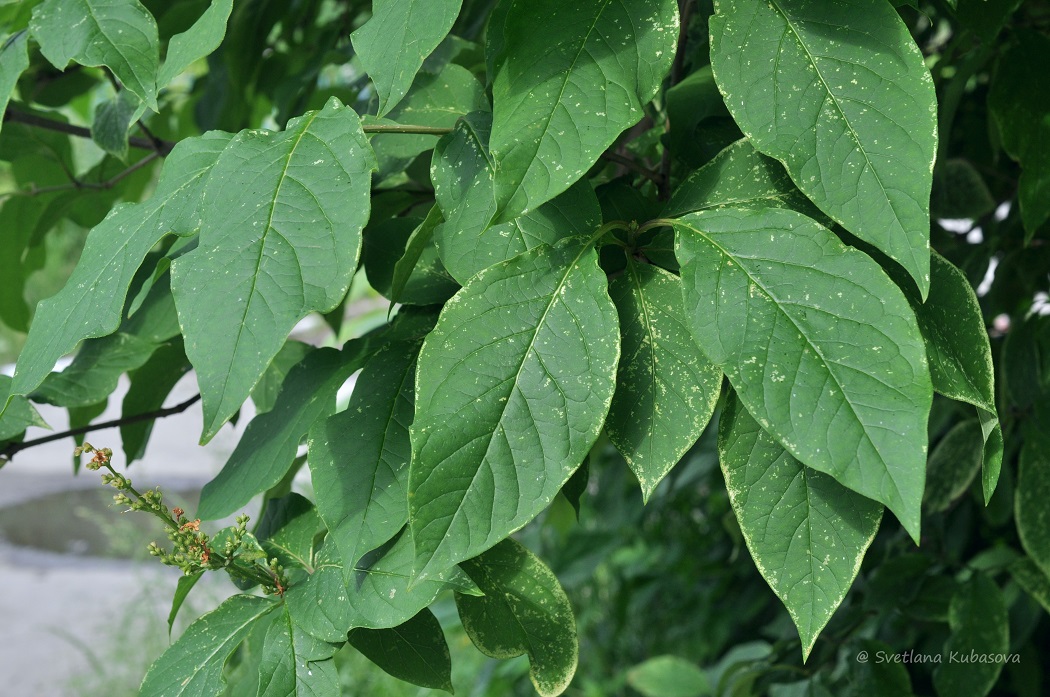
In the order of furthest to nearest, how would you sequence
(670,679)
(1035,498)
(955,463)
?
(670,679), (955,463), (1035,498)

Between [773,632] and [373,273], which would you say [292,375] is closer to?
[373,273]

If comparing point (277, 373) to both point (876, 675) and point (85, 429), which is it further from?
point (876, 675)

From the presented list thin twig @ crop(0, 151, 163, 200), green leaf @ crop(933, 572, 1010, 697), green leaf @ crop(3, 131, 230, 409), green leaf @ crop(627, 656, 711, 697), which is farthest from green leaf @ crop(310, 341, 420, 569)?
green leaf @ crop(627, 656, 711, 697)

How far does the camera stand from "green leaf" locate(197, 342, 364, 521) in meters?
0.54

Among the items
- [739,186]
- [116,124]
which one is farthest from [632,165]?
[116,124]

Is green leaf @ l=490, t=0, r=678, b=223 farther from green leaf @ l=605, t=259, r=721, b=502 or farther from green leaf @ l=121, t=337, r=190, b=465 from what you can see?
green leaf @ l=121, t=337, r=190, b=465

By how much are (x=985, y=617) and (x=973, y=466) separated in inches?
6.1

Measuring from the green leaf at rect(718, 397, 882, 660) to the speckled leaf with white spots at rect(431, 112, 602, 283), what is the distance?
0.42 feet

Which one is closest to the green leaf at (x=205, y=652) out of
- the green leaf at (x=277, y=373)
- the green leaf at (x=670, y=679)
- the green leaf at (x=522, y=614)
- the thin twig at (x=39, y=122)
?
the green leaf at (x=522, y=614)

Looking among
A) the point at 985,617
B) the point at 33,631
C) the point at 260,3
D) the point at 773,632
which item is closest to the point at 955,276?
the point at 985,617

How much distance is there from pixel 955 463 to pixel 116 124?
A: 860 mm

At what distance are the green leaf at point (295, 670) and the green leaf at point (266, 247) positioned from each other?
17 centimetres

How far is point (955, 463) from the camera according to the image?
97cm

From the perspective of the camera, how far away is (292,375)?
612 millimetres
